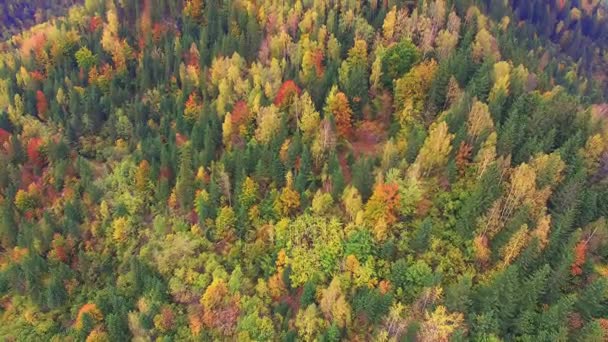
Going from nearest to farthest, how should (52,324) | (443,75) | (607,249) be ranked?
(607,249) < (52,324) < (443,75)

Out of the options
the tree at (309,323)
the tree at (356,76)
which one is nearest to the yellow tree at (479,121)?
the tree at (356,76)

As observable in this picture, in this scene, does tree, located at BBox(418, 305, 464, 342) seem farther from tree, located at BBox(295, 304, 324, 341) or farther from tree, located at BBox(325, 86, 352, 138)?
tree, located at BBox(325, 86, 352, 138)

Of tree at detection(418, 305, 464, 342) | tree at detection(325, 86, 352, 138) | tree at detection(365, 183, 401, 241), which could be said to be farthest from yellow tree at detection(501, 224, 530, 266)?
tree at detection(325, 86, 352, 138)

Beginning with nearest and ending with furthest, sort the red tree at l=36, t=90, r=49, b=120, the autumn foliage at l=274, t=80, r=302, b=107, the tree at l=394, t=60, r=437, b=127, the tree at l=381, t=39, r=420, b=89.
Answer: the tree at l=394, t=60, r=437, b=127, the autumn foliage at l=274, t=80, r=302, b=107, the tree at l=381, t=39, r=420, b=89, the red tree at l=36, t=90, r=49, b=120

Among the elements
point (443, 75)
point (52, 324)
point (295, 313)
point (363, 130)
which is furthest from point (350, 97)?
point (52, 324)

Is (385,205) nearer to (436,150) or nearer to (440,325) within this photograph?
(436,150)

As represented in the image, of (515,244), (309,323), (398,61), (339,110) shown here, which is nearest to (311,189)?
(339,110)

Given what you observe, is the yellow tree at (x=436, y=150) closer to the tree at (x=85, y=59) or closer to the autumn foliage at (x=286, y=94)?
the autumn foliage at (x=286, y=94)

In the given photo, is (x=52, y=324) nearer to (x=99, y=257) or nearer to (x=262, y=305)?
(x=99, y=257)

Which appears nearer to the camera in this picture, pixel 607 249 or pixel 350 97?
pixel 607 249
